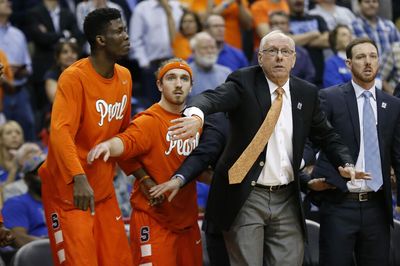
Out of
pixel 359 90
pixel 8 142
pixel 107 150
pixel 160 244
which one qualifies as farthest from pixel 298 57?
pixel 107 150

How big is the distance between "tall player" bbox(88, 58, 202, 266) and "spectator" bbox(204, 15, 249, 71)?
5171mm

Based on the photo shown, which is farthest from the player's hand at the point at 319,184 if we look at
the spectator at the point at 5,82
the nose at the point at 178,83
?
the spectator at the point at 5,82

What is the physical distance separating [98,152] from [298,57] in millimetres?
6087

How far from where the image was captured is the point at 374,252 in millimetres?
8055

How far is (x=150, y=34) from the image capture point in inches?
547

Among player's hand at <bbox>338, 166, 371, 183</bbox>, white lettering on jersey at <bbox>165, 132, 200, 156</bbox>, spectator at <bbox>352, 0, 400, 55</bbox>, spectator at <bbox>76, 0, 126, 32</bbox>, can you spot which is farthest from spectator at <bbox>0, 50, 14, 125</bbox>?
player's hand at <bbox>338, 166, 371, 183</bbox>

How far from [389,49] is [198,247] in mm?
5838

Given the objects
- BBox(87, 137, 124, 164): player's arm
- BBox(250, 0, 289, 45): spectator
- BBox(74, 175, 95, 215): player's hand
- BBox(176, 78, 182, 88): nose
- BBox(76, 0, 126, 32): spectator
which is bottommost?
BBox(74, 175, 95, 215): player's hand

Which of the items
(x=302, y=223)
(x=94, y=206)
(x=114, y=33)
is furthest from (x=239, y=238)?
(x=114, y=33)

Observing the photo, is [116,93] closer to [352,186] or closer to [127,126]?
[127,126]

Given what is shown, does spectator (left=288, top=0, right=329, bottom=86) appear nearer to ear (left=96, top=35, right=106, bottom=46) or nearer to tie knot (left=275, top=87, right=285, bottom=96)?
tie knot (left=275, top=87, right=285, bottom=96)

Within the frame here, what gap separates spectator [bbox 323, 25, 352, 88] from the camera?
39.6 ft

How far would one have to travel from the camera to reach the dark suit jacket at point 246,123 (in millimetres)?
7285

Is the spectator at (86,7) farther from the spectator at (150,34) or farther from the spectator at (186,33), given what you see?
the spectator at (186,33)
